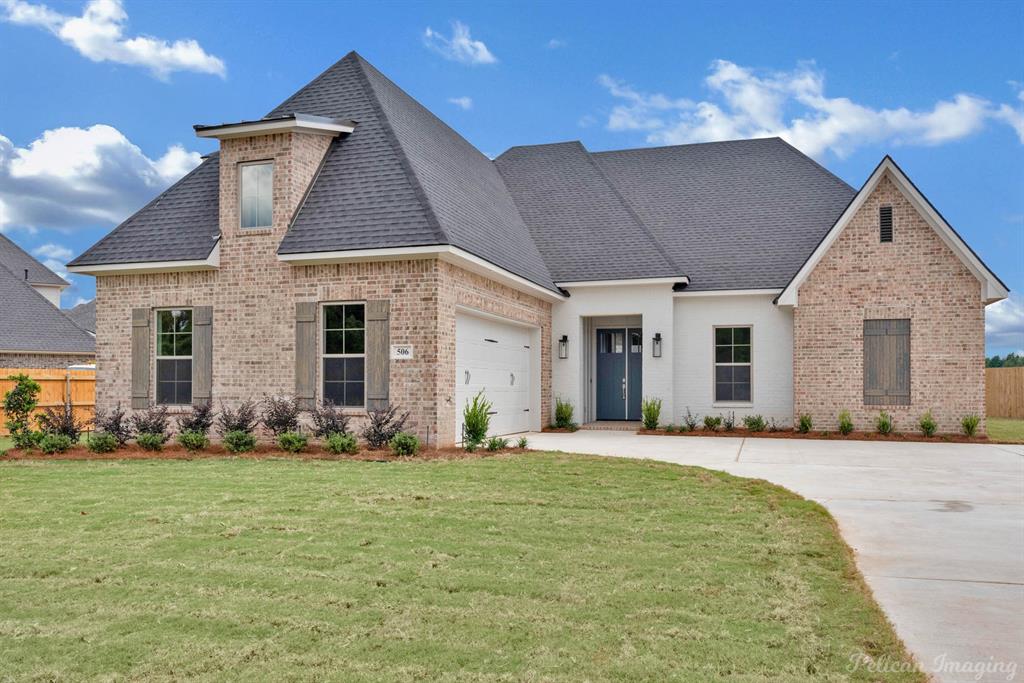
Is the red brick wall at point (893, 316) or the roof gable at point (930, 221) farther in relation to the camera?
the red brick wall at point (893, 316)

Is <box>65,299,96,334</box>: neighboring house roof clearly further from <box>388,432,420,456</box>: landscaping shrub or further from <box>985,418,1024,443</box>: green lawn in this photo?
<box>985,418,1024,443</box>: green lawn

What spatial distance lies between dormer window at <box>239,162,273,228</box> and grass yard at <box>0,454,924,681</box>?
289 inches

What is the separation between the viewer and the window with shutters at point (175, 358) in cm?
1593

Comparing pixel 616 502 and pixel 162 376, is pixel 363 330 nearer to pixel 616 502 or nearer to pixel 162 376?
pixel 162 376

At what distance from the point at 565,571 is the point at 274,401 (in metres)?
10.2

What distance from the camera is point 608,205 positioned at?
73.9 feet

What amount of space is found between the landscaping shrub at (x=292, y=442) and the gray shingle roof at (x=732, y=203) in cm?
1120

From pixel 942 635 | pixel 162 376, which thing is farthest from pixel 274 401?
pixel 942 635

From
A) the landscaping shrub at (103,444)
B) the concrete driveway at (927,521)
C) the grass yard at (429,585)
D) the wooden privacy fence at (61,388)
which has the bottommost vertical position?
the concrete driveway at (927,521)

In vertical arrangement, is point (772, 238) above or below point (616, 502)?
above

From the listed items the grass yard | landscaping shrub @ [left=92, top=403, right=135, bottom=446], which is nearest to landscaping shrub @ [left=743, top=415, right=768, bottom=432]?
the grass yard

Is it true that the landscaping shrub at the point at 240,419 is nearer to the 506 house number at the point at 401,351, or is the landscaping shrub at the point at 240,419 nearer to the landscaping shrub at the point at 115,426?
the landscaping shrub at the point at 115,426

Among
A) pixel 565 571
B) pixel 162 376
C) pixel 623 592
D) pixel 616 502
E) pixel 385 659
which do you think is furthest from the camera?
pixel 162 376

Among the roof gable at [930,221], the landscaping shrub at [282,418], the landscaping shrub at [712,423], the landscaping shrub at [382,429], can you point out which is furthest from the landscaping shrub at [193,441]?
the roof gable at [930,221]
